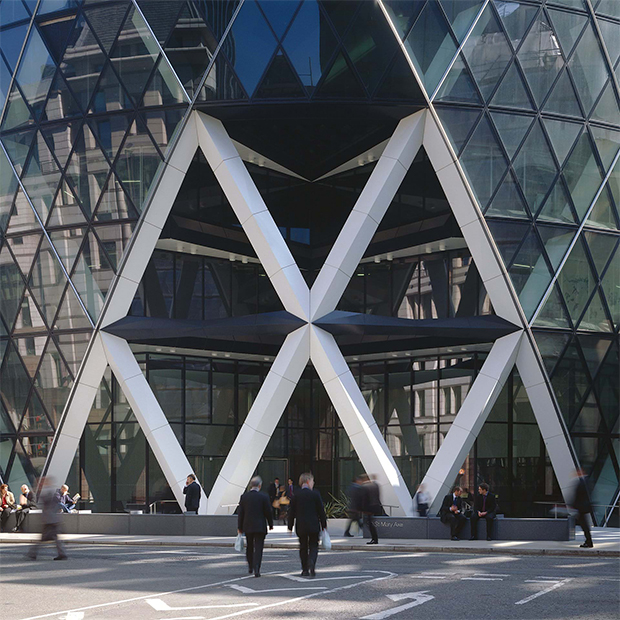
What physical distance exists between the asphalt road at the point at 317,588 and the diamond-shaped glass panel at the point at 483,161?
43.6 ft

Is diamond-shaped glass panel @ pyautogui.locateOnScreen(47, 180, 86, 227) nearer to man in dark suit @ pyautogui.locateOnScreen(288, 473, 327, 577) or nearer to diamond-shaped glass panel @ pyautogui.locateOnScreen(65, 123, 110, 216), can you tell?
diamond-shaped glass panel @ pyautogui.locateOnScreen(65, 123, 110, 216)

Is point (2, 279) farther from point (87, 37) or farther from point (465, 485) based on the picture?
point (465, 485)

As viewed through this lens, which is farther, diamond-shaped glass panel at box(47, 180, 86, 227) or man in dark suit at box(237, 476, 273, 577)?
diamond-shaped glass panel at box(47, 180, 86, 227)

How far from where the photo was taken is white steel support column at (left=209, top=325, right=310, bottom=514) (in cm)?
2834

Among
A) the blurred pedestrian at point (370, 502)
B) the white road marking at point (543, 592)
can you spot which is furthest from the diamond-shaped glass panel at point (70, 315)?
the white road marking at point (543, 592)

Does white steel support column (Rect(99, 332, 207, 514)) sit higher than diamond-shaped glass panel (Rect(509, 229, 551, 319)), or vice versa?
diamond-shaped glass panel (Rect(509, 229, 551, 319))

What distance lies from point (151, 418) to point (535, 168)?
46.2 ft

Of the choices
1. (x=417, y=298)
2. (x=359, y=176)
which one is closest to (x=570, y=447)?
(x=417, y=298)

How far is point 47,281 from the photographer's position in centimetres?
3123

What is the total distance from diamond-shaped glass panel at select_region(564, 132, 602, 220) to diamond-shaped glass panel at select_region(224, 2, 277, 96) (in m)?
10.1

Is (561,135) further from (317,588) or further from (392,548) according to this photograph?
(317,588)

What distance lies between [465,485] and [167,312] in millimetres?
11924

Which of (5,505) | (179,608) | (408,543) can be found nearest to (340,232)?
(408,543)

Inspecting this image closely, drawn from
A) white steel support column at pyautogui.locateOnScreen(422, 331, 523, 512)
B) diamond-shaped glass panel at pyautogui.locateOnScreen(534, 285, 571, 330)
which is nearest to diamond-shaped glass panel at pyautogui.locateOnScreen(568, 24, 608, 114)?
diamond-shaped glass panel at pyautogui.locateOnScreen(534, 285, 571, 330)
